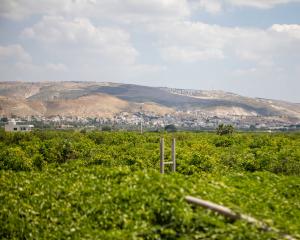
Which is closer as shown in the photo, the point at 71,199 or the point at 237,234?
the point at 237,234

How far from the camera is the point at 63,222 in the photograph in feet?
39.6

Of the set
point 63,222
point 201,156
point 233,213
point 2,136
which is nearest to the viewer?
point 233,213

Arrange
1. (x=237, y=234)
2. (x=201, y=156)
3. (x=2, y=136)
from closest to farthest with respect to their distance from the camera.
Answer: (x=237, y=234), (x=201, y=156), (x=2, y=136)

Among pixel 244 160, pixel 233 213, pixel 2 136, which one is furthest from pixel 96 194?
pixel 2 136

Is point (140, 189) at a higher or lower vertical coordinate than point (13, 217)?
higher

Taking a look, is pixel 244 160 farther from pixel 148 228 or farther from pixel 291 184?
pixel 148 228

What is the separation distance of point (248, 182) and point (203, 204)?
11.7 ft

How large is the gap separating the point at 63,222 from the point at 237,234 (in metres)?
4.48

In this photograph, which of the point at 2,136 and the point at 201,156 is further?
the point at 2,136

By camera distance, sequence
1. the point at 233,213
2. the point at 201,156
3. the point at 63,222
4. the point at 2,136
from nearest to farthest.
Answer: the point at 233,213, the point at 63,222, the point at 201,156, the point at 2,136

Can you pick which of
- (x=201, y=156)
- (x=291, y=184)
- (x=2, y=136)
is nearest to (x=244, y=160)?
(x=201, y=156)

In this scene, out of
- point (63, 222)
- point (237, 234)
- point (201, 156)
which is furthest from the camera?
point (201, 156)

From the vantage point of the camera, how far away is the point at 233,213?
1117cm

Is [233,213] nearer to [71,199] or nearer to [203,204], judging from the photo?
[203,204]
